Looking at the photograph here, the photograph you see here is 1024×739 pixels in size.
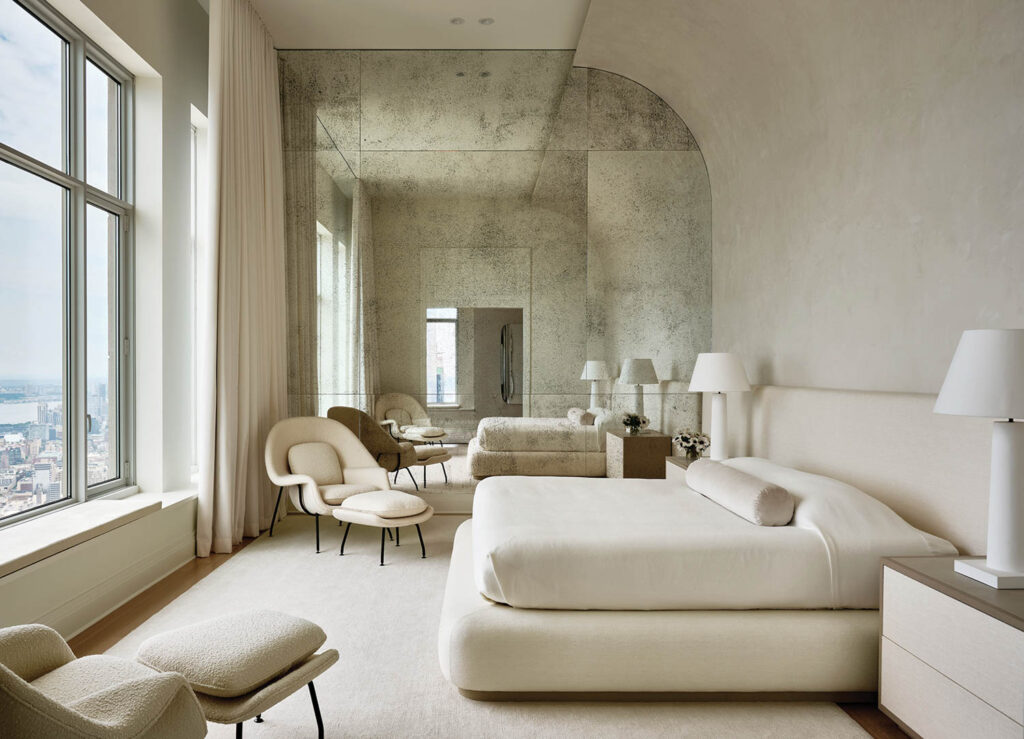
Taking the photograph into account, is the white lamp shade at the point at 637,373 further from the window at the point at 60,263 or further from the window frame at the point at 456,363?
the window at the point at 60,263

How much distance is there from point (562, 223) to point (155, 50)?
2.85m

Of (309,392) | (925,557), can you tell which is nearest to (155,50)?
(309,392)

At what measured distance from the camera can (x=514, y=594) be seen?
2240 millimetres

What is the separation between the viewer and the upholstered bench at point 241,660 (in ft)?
5.45

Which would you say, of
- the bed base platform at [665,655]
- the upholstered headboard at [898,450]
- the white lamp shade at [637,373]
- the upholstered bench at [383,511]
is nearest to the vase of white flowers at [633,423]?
the white lamp shade at [637,373]

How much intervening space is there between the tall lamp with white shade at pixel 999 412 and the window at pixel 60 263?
3.64 m

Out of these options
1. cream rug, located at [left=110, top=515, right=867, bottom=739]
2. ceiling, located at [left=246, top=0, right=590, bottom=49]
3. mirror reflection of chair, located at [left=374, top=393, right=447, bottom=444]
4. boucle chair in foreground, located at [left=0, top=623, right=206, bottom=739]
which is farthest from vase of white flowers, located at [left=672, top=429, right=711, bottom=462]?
boucle chair in foreground, located at [left=0, top=623, right=206, bottom=739]

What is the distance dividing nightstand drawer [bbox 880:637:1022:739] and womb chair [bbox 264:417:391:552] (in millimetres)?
2918

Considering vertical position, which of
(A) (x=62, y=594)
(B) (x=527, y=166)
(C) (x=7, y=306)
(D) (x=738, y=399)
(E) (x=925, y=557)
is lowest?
(A) (x=62, y=594)

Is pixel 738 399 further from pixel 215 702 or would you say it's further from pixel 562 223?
pixel 215 702

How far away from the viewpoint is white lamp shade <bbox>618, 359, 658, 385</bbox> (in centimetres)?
502

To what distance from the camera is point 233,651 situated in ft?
5.74

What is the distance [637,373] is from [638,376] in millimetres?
25

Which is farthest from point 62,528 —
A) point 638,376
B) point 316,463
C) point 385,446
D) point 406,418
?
point 638,376
